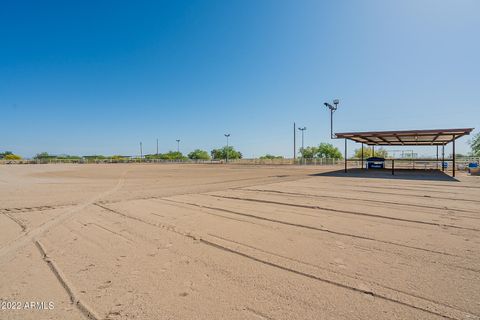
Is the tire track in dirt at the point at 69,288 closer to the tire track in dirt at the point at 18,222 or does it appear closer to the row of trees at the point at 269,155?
the tire track in dirt at the point at 18,222

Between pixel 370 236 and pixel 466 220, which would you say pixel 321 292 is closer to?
pixel 370 236

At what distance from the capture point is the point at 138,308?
7.64 ft

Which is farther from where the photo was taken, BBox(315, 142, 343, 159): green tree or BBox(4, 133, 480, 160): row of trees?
BBox(315, 142, 343, 159): green tree

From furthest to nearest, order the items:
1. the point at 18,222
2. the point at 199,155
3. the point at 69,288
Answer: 1. the point at 199,155
2. the point at 18,222
3. the point at 69,288

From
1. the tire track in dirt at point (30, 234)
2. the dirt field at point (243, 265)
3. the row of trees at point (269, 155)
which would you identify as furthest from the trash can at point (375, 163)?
the tire track in dirt at point (30, 234)

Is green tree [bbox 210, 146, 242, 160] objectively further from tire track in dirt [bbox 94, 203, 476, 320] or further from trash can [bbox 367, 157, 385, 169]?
tire track in dirt [bbox 94, 203, 476, 320]

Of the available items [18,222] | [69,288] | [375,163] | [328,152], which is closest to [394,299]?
[69,288]

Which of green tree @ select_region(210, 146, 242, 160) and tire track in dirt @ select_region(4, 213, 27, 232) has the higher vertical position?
green tree @ select_region(210, 146, 242, 160)

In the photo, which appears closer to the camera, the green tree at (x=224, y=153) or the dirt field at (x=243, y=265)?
the dirt field at (x=243, y=265)

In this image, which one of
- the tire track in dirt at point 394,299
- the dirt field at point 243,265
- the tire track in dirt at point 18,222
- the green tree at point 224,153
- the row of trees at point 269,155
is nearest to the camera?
the tire track in dirt at point 394,299

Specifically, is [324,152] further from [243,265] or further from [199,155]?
[243,265]

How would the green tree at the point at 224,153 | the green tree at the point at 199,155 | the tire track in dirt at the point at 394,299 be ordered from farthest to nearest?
the green tree at the point at 199,155, the green tree at the point at 224,153, the tire track in dirt at the point at 394,299

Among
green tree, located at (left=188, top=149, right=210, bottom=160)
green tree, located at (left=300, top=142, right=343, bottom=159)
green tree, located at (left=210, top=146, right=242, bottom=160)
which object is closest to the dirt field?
green tree, located at (left=300, top=142, right=343, bottom=159)

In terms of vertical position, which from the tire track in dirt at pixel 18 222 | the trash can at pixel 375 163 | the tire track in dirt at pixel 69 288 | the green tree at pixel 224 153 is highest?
the green tree at pixel 224 153
